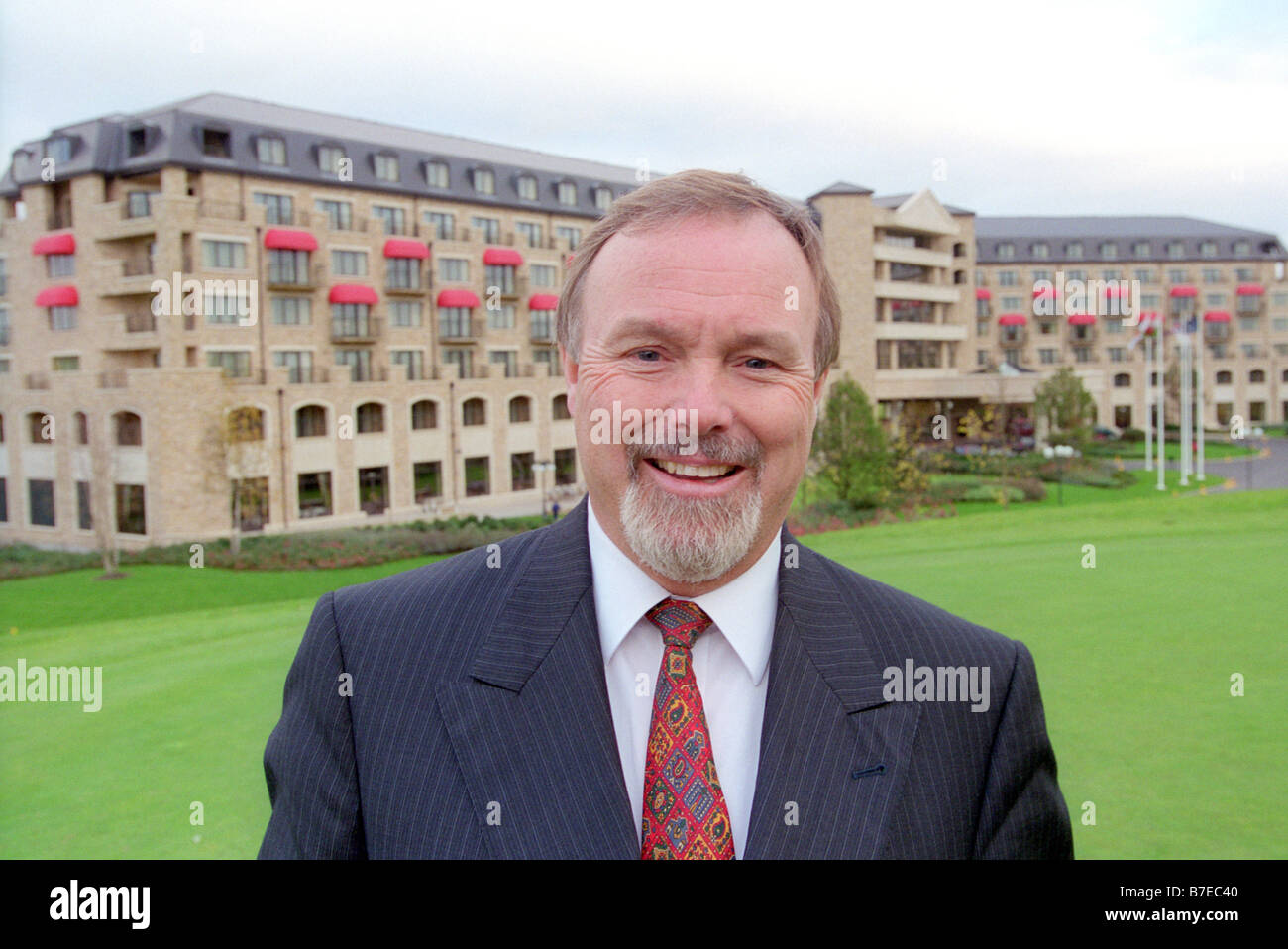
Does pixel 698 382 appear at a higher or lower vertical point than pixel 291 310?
lower

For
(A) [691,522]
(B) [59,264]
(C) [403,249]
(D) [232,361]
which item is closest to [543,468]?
(C) [403,249]

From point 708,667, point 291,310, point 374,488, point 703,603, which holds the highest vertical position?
point 291,310

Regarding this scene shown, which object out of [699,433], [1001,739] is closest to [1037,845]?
[1001,739]

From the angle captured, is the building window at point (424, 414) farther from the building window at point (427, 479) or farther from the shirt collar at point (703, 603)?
the shirt collar at point (703, 603)

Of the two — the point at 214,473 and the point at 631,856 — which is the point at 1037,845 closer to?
the point at 631,856

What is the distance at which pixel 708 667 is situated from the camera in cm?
224

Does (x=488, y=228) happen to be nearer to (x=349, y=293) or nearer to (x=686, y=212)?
(x=349, y=293)

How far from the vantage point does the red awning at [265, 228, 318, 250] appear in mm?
30672

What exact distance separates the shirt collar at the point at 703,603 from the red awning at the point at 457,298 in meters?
33.1

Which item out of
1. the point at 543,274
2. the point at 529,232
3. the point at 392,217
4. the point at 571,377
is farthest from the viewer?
the point at 529,232

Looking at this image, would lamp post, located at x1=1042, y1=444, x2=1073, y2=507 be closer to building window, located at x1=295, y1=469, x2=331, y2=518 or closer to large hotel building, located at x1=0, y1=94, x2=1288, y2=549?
large hotel building, located at x1=0, y1=94, x2=1288, y2=549

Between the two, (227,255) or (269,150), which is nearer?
(227,255)

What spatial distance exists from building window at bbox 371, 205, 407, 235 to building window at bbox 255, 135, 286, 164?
3392mm

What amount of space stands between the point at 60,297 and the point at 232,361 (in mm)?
5830
